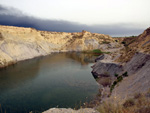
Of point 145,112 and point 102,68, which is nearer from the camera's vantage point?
point 145,112

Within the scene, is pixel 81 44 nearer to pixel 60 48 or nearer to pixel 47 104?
pixel 60 48

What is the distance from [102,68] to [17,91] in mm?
17186

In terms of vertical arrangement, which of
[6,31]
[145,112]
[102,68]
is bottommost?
[102,68]

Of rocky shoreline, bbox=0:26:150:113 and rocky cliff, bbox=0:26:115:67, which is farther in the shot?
rocky cliff, bbox=0:26:115:67

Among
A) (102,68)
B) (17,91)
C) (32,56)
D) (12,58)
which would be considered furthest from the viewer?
(32,56)

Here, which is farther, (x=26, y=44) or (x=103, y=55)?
(x=26, y=44)

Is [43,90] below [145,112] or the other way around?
below

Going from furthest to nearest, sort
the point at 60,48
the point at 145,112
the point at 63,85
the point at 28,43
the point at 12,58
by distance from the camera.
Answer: the point at 60,48
the point at 28,43
the point at 12,58
the point at 63,85
the point at 145,112

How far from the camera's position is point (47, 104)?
12.7m

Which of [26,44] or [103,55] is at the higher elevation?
[26,44]

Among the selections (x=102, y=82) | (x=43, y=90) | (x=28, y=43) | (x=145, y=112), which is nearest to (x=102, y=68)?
(x=102, y=82)

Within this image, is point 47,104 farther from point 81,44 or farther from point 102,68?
point 81,44

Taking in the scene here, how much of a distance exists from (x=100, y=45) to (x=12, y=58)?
66.0 m

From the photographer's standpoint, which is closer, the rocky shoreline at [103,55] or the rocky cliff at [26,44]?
the rocky shoreline at [103,55]
